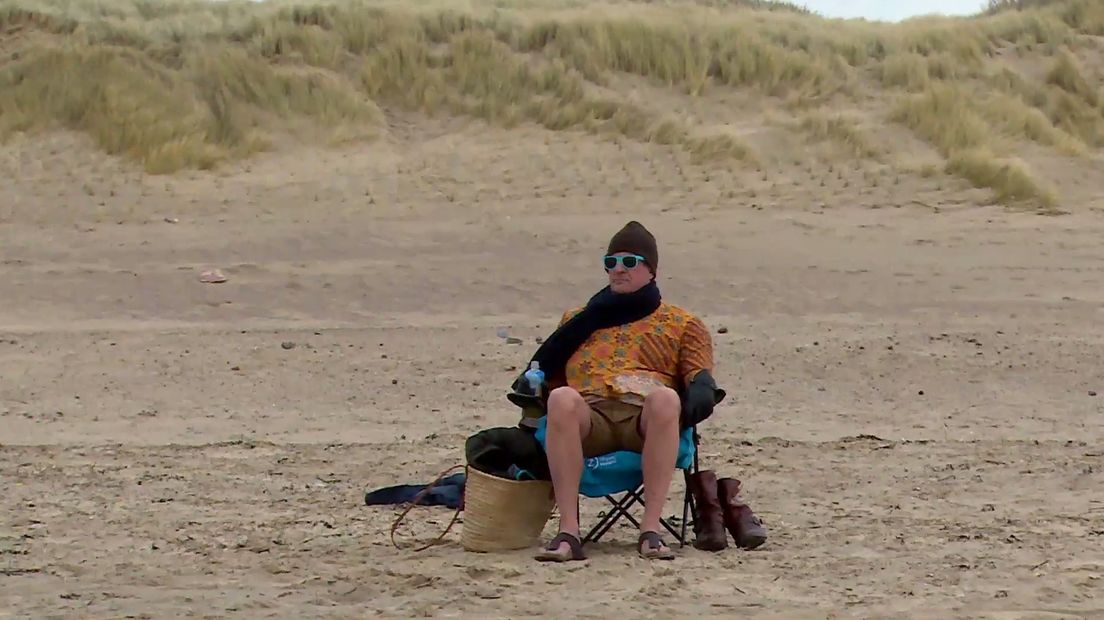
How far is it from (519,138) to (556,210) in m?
2.15

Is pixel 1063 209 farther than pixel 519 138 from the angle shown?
No

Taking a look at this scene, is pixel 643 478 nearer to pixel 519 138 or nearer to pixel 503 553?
pixel 503 553

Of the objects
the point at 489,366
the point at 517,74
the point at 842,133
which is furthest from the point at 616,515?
the point at 517,74

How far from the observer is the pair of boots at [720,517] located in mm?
→ 5176

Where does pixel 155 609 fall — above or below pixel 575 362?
below

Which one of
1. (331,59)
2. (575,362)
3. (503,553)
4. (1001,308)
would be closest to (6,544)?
(503,553)

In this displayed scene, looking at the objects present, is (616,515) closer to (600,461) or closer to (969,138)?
(600,461)

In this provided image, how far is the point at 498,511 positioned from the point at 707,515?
2.29 ft

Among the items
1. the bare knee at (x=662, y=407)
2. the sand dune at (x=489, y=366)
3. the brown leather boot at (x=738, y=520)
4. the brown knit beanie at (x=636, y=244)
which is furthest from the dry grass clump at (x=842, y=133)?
the bare knee at (x=662, y=407)

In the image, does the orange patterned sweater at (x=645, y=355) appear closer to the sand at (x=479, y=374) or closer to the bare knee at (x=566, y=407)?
the bare knee at (x=566, y=407)

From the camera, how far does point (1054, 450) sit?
6922 millimetres

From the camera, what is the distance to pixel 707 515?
524 centimetres

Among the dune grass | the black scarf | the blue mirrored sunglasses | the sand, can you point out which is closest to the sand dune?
the sand

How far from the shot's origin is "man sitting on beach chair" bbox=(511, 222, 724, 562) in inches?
199
